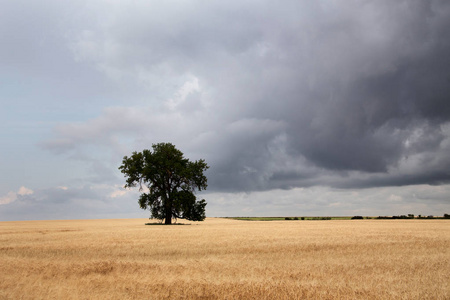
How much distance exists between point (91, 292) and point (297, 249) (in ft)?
43.4

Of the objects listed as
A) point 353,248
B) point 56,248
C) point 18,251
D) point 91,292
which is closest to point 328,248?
point 353,248

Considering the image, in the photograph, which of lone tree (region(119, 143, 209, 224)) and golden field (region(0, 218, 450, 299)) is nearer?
golden field (region(0, 218, 450, 299))

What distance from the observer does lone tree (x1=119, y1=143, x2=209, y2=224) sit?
59.9m

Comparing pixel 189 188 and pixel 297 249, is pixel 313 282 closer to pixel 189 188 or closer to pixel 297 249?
pixel 297 249

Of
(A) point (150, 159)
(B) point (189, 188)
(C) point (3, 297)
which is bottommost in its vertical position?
(C) point (3, 297)

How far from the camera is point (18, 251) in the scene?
2091 cm

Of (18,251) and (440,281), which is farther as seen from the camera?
(18,251)

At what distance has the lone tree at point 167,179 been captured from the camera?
5988 centimetres

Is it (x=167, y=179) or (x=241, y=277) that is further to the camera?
(x=167, y=179)

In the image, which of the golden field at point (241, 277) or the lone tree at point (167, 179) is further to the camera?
the lone tree at point (167, 179)

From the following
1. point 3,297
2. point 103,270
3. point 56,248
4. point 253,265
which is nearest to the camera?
point 3,297

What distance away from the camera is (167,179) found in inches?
2427

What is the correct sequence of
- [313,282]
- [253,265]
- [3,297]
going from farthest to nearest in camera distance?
→ 1. [253,265]
2. [313,282]
3. [3,297]

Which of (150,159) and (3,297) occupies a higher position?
(150,159)
